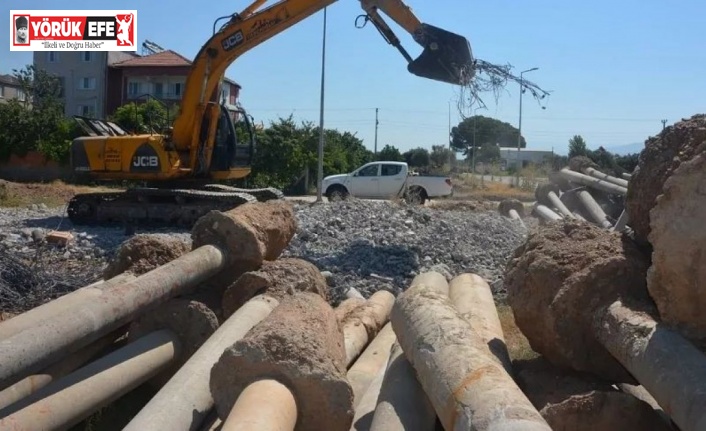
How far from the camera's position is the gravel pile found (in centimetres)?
1014

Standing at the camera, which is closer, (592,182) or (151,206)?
(592,182)

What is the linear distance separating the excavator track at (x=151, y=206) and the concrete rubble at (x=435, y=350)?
8851 mm

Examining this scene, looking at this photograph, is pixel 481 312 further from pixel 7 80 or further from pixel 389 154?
pixel 7 80

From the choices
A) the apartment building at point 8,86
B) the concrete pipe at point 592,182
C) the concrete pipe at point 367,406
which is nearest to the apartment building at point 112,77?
the apartment building at point 8,86

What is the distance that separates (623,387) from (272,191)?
505 inches

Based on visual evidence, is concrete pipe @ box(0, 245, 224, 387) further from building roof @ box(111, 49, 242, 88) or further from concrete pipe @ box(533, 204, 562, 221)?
building roof @ box(111, 49, 242, 88)

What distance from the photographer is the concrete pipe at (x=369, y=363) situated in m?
4.76

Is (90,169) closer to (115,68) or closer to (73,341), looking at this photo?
(73,341)

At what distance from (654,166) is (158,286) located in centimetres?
305

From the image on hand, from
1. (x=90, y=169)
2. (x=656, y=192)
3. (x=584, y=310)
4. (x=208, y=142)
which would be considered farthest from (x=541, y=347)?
(x=90, y=169)

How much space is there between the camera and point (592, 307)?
404 cm

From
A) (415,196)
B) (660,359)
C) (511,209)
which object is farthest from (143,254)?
(415,196)

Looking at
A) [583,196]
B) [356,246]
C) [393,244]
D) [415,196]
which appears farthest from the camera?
[415,196]

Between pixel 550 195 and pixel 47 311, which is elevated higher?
pixel 550 195
